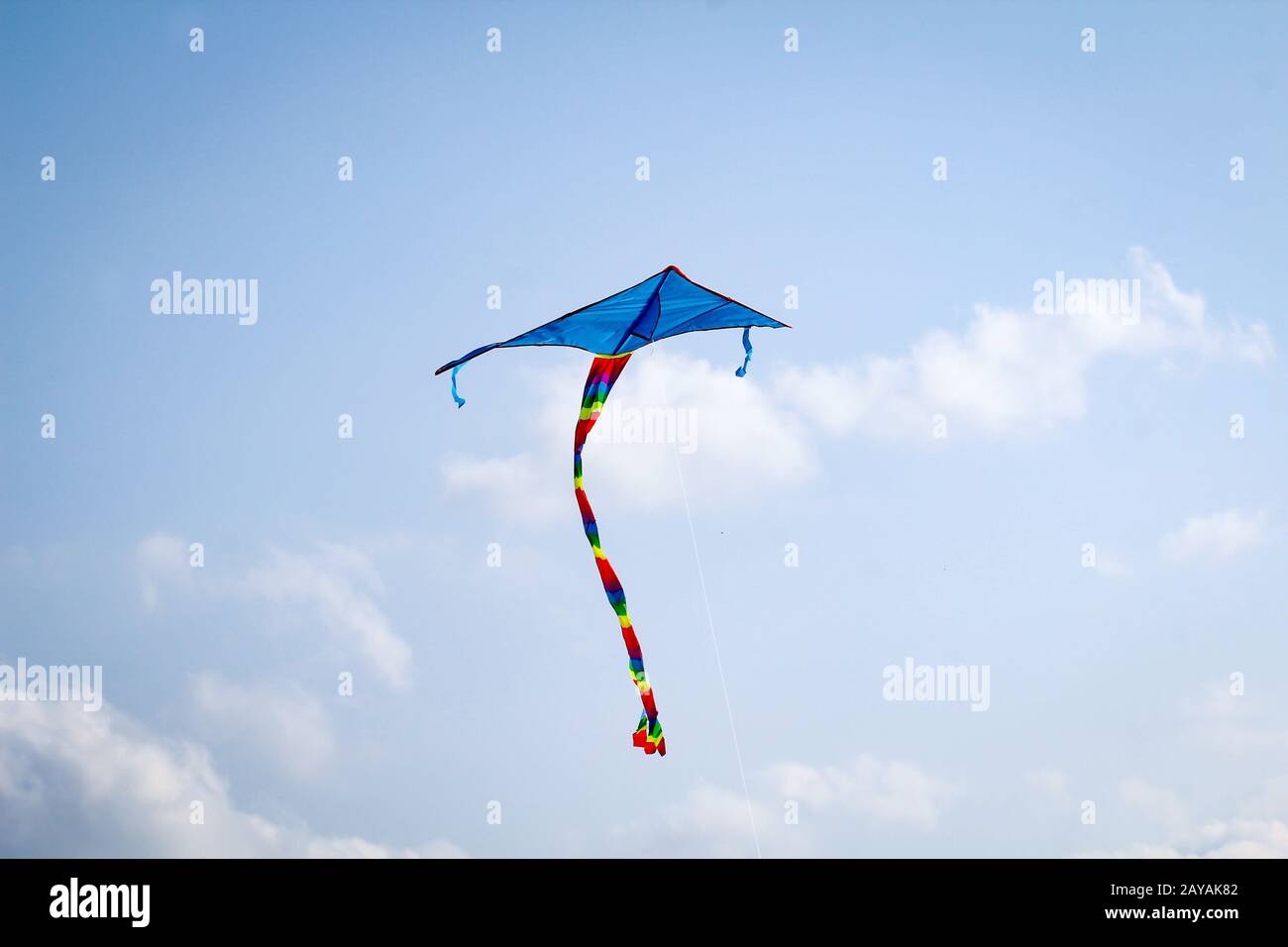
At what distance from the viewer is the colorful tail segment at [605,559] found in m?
13.6

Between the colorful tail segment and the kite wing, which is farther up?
the kite wing

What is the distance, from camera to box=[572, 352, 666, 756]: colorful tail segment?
1359 centimetres

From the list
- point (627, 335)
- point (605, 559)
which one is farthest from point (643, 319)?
point (605, 559)

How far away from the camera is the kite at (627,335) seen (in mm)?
13680

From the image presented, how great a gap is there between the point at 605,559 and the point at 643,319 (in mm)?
2630

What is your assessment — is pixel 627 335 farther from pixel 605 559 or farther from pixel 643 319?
pixel 605 559

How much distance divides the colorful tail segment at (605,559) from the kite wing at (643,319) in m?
0.26

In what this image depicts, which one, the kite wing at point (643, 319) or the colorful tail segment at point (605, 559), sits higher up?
the kite wing at point (643, 319)
